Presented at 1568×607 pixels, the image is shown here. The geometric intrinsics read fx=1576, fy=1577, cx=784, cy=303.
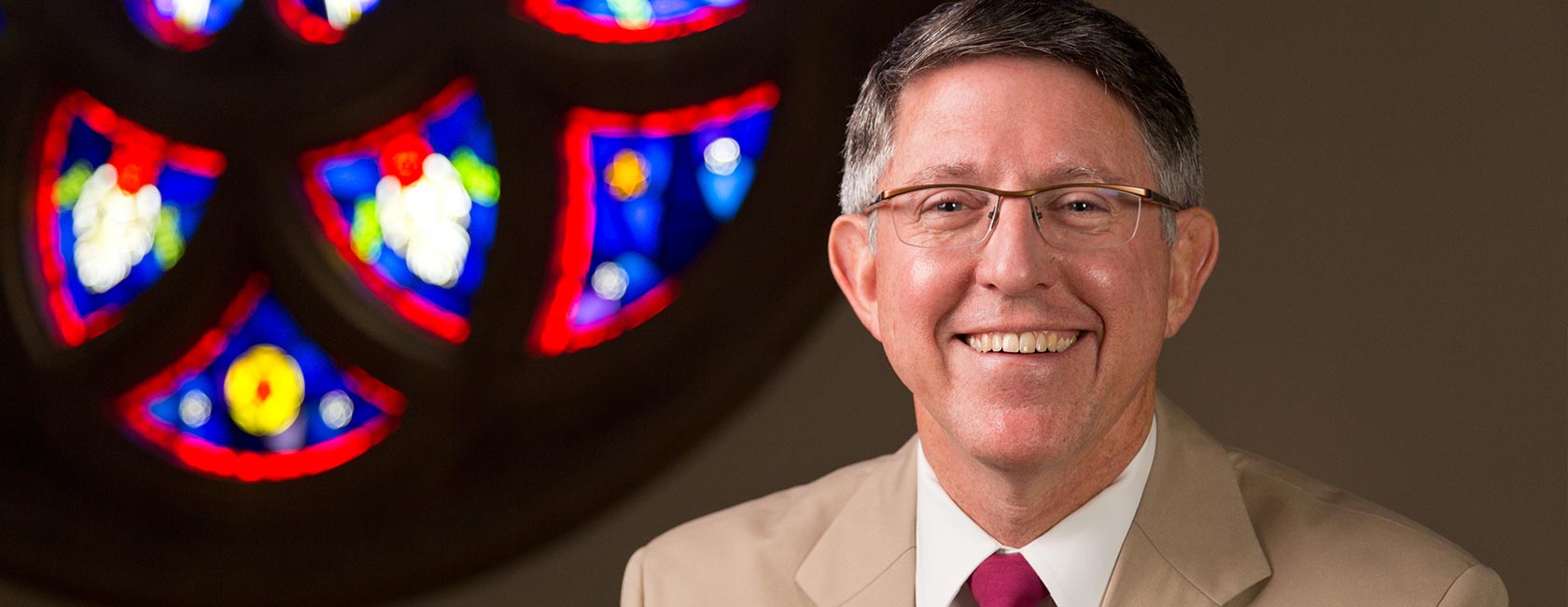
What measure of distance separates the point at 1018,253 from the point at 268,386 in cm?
256

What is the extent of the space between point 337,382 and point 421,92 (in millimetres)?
685

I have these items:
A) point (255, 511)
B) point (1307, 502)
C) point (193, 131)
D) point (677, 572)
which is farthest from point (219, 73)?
point (1307, 502)

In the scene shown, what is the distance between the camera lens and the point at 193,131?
3461mm

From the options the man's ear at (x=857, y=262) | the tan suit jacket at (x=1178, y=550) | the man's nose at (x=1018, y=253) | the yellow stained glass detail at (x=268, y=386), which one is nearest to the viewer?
the man's nose at (x=1018, y=253)

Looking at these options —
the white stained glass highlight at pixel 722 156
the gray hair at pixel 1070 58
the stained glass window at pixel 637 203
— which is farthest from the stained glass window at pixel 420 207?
the gray hair at pixel 1070 58

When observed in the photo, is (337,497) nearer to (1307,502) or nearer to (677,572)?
(677,572)

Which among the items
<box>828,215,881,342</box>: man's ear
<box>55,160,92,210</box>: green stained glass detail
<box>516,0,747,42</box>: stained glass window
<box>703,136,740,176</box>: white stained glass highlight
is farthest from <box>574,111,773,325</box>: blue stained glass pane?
<box>828,215,881,342</box>: man's ear

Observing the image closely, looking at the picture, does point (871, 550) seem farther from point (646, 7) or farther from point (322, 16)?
point (322, 16)

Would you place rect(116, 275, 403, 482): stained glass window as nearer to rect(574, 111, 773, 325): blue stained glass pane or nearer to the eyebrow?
rect(574, 111, 773, 325): blue stained glass pane

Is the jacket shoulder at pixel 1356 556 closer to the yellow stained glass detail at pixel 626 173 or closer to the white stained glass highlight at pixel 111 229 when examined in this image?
the yellow stained glass detail at pixel 626 173

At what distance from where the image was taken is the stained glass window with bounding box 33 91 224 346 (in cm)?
353

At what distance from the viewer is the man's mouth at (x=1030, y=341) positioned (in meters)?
1.44

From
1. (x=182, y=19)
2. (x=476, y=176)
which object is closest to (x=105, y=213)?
(x=182, y=19)

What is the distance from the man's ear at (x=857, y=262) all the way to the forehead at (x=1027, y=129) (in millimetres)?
176
